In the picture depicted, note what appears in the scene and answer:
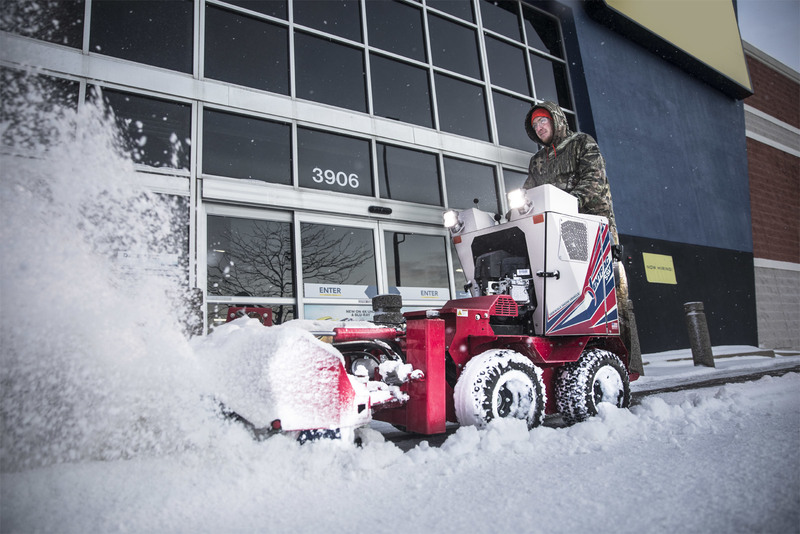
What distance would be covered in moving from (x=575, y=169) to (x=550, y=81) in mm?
7745

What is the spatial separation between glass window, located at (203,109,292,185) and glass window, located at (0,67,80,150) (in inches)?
63.9

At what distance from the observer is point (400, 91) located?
28.8 feet

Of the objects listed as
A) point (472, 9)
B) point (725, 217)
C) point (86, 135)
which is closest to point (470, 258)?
point (86, 135)

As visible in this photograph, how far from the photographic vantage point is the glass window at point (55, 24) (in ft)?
19.4

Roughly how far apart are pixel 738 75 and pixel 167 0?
51.8 ft

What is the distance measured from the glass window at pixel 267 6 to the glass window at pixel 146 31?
794 millimetres

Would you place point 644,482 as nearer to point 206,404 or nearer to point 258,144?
point 206,404

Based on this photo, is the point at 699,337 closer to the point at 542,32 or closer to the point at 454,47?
the point at 454,47

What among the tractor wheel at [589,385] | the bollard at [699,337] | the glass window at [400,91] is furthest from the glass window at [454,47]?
the tractor wheel at [589,385]

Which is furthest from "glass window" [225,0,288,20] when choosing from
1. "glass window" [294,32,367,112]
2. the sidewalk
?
the sidewalk

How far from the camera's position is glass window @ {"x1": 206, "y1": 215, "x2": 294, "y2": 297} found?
20.6 feet

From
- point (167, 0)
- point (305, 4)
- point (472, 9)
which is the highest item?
point (472, 9)

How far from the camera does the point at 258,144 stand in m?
7.05

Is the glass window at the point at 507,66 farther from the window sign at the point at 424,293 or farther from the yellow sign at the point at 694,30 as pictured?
the window sign at the point at 424,293
